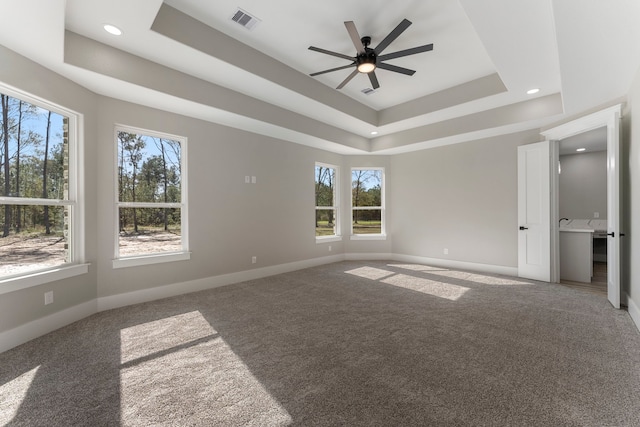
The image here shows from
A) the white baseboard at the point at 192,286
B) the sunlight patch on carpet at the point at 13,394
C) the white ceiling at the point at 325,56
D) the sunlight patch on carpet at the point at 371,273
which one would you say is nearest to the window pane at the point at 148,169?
the white ceiling at the point at 325,56

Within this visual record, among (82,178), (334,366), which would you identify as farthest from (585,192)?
(82,178)

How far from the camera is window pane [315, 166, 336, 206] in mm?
6375

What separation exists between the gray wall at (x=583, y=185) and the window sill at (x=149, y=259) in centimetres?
858

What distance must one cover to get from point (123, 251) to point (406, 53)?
13.7ft

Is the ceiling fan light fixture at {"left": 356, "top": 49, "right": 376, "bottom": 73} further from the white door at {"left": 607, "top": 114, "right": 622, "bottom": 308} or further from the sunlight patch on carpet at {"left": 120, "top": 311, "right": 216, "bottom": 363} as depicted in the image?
the sunlight patch on carpet at {"left": 120, "top": 311, "right": 216, "bottom": 363}

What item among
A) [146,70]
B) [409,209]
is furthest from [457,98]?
[146,70]

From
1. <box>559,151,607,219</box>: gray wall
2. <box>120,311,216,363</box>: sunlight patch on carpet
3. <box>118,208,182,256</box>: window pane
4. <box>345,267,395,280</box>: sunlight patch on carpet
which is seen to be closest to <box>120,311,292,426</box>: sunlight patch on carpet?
<box>120,311,216,363</box>: sunlight patch on carpet

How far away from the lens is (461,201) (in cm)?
568

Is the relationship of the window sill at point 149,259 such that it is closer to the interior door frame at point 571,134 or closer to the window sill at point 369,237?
the window sill at point 369,237

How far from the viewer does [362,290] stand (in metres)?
4.17

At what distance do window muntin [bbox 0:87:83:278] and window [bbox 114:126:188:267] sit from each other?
52 centimetres

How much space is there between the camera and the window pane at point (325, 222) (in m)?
6.38

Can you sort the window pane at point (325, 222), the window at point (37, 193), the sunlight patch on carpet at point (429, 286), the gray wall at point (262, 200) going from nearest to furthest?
the window at point (37, 193)
the gray wall at point (262, 200)
the sunlight patch on carpet at point (429, 286)
the window pane at point (325, 222)

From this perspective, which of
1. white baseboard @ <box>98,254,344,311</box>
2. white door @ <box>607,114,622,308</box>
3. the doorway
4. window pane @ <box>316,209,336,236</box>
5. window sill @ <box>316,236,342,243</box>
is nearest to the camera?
white door @ <box>607,114,622,308</box>
